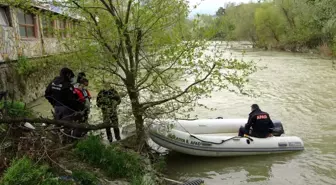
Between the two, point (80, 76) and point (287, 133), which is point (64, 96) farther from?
point (287, 133)

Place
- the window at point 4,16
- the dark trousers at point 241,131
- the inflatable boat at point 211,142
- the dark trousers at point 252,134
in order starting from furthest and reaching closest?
the window at point 4,16 → the dark trousers at point 241,131 → the dark trousers at point 252,134 → the inflatable boat at point 211,142

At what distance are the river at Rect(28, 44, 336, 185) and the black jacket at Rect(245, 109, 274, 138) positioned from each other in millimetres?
541

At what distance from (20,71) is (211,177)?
296 inches

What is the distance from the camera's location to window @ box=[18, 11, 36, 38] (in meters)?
12.7

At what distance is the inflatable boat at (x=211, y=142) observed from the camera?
20.5 ft

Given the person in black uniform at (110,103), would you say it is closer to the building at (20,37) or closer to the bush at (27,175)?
the bush at (27,175)

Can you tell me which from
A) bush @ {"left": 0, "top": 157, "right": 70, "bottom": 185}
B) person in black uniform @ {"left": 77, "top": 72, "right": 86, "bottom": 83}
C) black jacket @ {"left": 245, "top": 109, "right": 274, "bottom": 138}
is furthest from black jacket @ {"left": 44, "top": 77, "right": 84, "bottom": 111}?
black jacket @ {"left": 245, "top": 109, "right": 274, "bottom": 138}

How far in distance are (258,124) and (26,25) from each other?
34.8ft

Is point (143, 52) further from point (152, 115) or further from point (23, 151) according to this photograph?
point (23, 151)

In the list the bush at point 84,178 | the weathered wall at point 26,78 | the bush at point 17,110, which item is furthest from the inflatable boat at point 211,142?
the weathered wall at point 26,78

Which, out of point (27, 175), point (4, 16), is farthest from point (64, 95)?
point (4, 16)

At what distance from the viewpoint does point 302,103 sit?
11.6 metres

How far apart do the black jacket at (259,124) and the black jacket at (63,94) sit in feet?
12.1

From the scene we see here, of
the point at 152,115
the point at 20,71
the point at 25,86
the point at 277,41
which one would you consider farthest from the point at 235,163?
the point at 277,41
